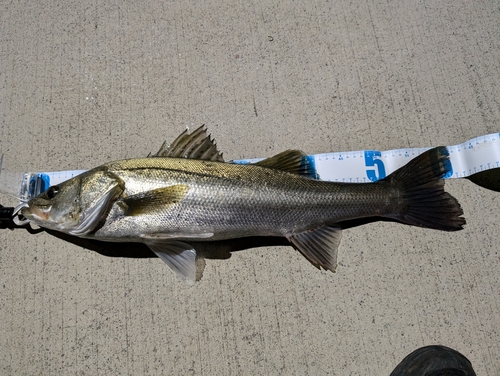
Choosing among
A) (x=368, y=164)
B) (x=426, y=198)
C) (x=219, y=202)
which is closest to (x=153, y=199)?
(x=219, y=202)

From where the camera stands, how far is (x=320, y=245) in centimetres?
262

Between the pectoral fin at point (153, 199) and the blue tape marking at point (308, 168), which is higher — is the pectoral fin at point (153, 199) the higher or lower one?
the higher one

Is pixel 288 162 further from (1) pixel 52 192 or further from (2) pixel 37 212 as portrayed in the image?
(2) pixel 37 212

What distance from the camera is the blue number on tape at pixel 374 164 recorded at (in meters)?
2.86

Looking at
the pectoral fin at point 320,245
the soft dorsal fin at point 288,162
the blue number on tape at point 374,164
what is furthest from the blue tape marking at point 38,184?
the blue number on tape at point 374,164

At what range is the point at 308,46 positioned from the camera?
3.18 metres

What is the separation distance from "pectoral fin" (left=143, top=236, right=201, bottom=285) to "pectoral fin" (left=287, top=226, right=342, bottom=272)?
62 cm

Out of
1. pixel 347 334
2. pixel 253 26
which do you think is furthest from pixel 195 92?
pixel 347 334

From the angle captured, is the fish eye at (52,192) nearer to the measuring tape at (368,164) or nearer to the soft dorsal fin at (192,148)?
the measuring tape at (368,164)

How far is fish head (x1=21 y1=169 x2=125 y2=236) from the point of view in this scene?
7.85ft

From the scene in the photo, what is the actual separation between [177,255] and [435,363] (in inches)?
66.1

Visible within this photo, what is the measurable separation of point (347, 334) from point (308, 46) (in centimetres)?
205

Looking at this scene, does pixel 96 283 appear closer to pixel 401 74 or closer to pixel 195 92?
Answer: pixel 195 92

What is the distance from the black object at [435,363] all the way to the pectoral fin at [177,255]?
1410 millimetres
